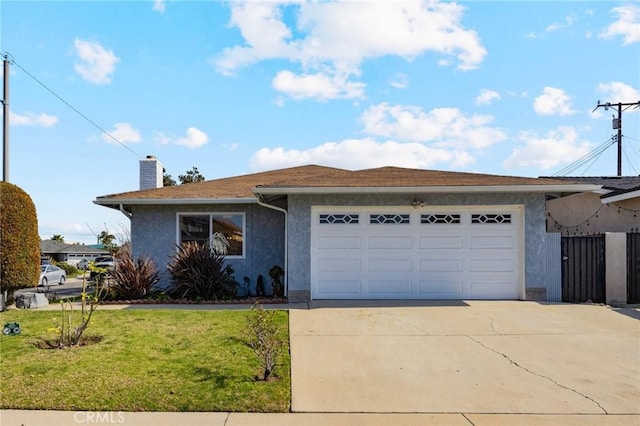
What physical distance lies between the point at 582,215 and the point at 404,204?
7.06m

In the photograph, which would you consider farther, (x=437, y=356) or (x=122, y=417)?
(x=437, y=356)

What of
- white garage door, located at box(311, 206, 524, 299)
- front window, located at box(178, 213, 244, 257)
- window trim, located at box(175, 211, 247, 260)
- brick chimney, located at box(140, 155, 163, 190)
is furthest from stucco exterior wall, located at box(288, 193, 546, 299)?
brick chimney, located at box(140, 155, 163, 190)

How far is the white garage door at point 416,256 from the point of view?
34.4 feet

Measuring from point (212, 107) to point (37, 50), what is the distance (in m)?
5.96

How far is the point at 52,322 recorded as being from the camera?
768cm

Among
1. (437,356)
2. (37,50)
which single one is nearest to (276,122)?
(37,50)

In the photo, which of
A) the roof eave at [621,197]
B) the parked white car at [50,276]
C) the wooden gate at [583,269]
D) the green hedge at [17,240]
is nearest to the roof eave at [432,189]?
the wooden gate at [583,269]

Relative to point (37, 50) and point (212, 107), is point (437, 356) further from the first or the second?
point (37, 50)

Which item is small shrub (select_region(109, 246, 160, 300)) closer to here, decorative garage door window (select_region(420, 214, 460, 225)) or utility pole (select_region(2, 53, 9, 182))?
decorative garage door window (select_region(420, 214, 460, 225))

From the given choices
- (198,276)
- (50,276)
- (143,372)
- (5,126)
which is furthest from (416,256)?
(50,276)

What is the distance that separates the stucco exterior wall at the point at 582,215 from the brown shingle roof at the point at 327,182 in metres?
2.94

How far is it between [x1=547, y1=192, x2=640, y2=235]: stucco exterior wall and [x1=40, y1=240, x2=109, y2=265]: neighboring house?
147 ft

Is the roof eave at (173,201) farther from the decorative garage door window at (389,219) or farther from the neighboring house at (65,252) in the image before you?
the neighboring house at (65,252)

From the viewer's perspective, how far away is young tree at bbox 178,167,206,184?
126 feet
